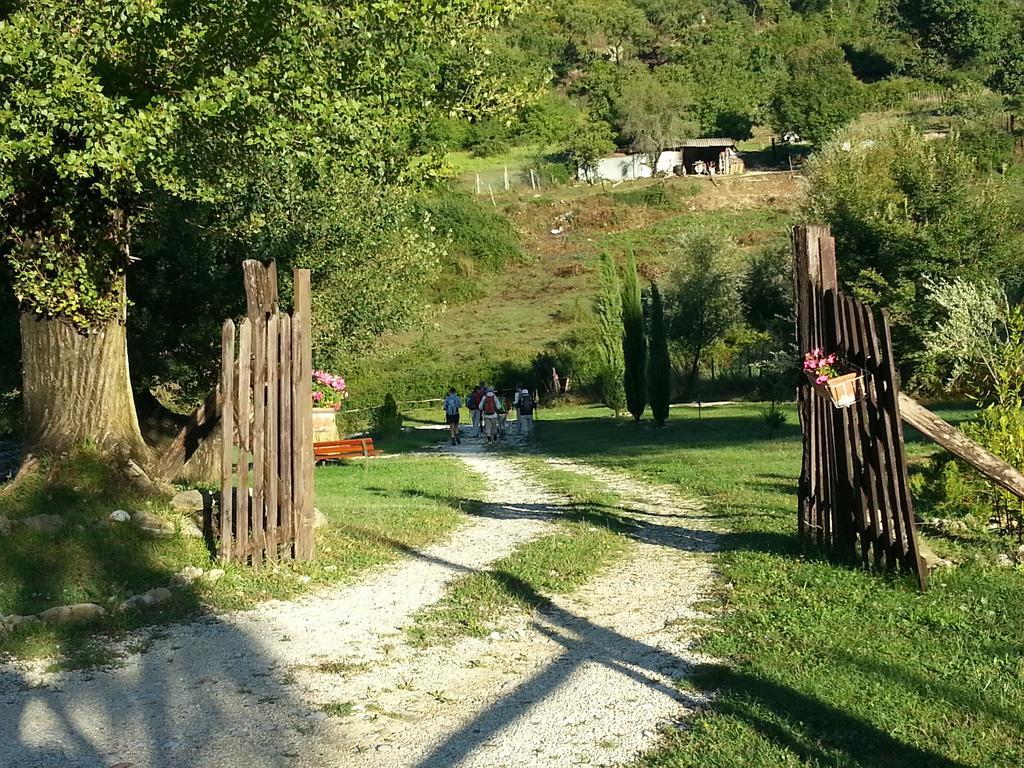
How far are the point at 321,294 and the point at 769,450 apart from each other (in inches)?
385

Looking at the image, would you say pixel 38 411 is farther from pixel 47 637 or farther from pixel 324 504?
pixel 47 637

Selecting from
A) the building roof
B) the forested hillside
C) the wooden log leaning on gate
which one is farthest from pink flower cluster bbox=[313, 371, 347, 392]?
the building roof

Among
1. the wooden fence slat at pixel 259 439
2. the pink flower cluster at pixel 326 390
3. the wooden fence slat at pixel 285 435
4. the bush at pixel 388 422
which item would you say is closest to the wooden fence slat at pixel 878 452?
the wooden fence slat at pixel 285 435

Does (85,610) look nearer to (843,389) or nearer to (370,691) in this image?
(370,691)

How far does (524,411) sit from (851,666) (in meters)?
26.8

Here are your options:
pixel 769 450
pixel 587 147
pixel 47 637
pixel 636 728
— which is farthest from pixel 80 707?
pixel 587 147

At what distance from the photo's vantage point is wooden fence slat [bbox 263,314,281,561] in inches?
357

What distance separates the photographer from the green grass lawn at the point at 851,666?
4.67m

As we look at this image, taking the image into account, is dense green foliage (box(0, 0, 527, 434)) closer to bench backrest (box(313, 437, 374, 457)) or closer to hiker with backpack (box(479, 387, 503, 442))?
bench backrest (box(313, 437, 374, 457))

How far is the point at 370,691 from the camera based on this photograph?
594cm

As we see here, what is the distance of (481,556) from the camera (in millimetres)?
10102

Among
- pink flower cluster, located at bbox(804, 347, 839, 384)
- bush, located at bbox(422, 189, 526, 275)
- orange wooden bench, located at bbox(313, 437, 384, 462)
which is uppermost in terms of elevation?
bush, located at bbox(422, 189, 526, 275)

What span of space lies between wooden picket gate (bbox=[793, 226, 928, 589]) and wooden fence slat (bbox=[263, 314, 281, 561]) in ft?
14.8

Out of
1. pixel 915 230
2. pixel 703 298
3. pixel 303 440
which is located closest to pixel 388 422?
pixel 703 298
